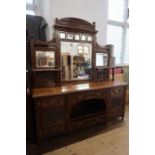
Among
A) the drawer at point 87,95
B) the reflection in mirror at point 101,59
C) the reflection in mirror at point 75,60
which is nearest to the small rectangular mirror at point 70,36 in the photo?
the reflection in mirror at point 75,60

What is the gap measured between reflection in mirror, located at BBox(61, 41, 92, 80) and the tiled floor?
1.10m

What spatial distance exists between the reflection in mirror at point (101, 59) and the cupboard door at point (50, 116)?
4.14 feet

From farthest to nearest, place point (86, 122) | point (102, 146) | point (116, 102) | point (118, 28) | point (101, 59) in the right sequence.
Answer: point (118, 28) < point (101, 59) < point (116, 102) < point (86, 122) < point (102, 146)

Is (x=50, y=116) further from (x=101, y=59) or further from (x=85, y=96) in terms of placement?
(x=101, y=59)

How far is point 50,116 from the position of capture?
7.87 feet

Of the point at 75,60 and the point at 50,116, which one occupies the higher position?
the point at 75,60

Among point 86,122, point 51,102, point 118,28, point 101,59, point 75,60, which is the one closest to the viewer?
point 51,102

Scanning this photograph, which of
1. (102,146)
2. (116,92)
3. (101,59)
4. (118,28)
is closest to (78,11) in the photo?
Answer: (101,59)

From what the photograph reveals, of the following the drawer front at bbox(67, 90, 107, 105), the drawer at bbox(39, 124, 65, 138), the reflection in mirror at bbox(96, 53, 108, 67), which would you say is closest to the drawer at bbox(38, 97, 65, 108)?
the drawer front at bbox(67, 90, 107, 105)

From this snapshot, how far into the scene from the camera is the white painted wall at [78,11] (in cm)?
273

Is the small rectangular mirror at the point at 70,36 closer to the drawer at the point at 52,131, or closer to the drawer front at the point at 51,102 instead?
the drawer front at the point at 51,102

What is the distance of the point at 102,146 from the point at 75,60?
4.93ft

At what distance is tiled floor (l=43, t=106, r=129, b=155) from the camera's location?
7.65ft
